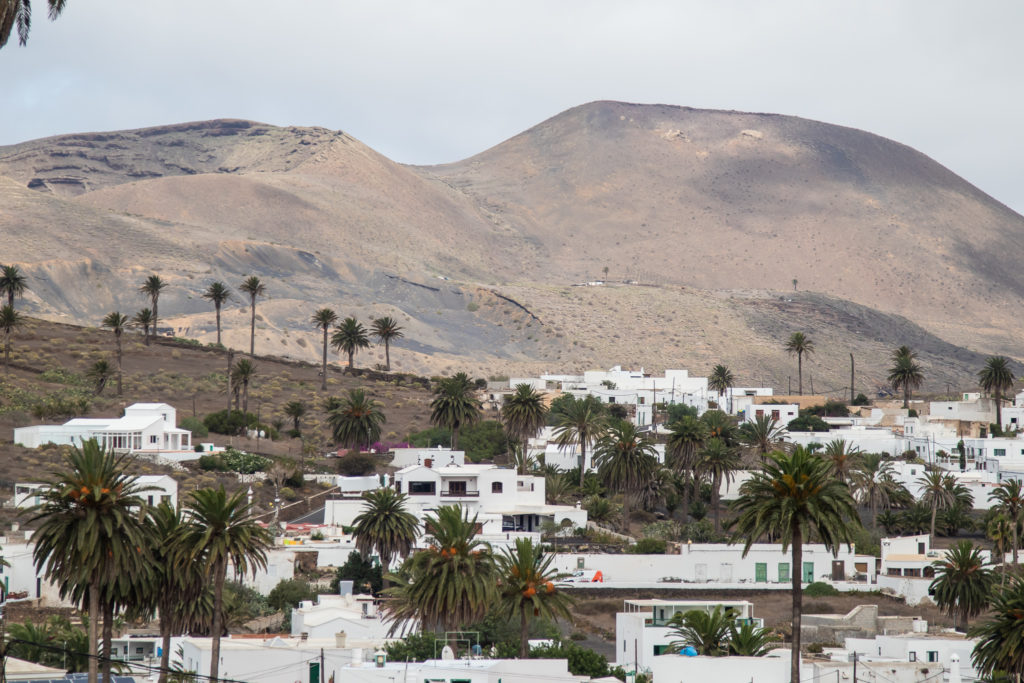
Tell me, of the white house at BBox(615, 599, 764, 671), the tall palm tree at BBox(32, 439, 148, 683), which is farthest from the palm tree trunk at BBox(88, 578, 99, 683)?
the white house at BBox(615, 599, 764, 671)

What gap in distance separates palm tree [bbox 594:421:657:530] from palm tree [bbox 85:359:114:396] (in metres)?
45.7

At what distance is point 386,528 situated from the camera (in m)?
68.1

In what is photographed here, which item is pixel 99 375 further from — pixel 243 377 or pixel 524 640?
pixel 524 640

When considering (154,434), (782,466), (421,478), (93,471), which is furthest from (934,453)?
(93,471)

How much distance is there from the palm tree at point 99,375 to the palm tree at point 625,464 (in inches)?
1798

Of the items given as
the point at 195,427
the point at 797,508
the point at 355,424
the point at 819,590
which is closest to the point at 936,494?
the point at 819,590

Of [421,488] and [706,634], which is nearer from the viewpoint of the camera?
[706,634]

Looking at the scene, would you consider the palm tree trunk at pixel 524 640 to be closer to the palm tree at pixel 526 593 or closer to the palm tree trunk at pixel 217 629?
the palm tree at pixel 526 593

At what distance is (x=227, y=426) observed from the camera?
11069 centimetres

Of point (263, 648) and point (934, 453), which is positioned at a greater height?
point (934, 453)

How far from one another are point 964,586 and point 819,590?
11.7m

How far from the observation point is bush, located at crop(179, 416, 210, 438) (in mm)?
108312

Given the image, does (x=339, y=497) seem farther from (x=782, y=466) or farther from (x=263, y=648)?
(x=782, y=466)

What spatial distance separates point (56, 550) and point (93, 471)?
7.63ft
